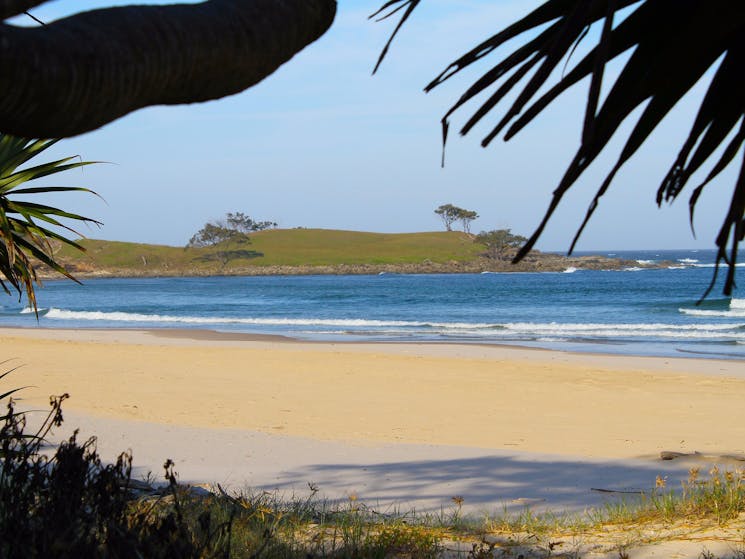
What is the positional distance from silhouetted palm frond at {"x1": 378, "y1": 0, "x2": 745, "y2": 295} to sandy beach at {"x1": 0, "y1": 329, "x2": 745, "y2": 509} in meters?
4.35

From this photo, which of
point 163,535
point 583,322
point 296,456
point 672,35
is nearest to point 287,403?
point 296,456

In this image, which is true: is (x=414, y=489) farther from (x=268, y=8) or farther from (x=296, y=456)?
(x=268, y=8)

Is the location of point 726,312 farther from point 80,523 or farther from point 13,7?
point 13,7

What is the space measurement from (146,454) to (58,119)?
21.4 feet

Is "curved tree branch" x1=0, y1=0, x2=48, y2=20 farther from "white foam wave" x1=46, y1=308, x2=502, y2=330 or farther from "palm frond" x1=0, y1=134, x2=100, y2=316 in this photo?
"white foam wave" x1=46, y1=308, x2=502, y2=330

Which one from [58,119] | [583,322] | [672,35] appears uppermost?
[672,35]

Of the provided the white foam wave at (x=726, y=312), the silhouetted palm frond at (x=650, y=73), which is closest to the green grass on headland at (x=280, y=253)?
the white foam wave at (x=726, y=312)

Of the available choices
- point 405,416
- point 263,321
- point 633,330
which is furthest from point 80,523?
point 263,321

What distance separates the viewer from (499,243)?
111750mm

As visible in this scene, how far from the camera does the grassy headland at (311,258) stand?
105438mm

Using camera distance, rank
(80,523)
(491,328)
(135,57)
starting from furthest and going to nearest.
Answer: (491,328) < (80,523) < (135,57)

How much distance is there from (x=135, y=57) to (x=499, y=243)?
112 m

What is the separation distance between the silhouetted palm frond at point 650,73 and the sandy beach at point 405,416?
4.35 metres

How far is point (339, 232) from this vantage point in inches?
5335
